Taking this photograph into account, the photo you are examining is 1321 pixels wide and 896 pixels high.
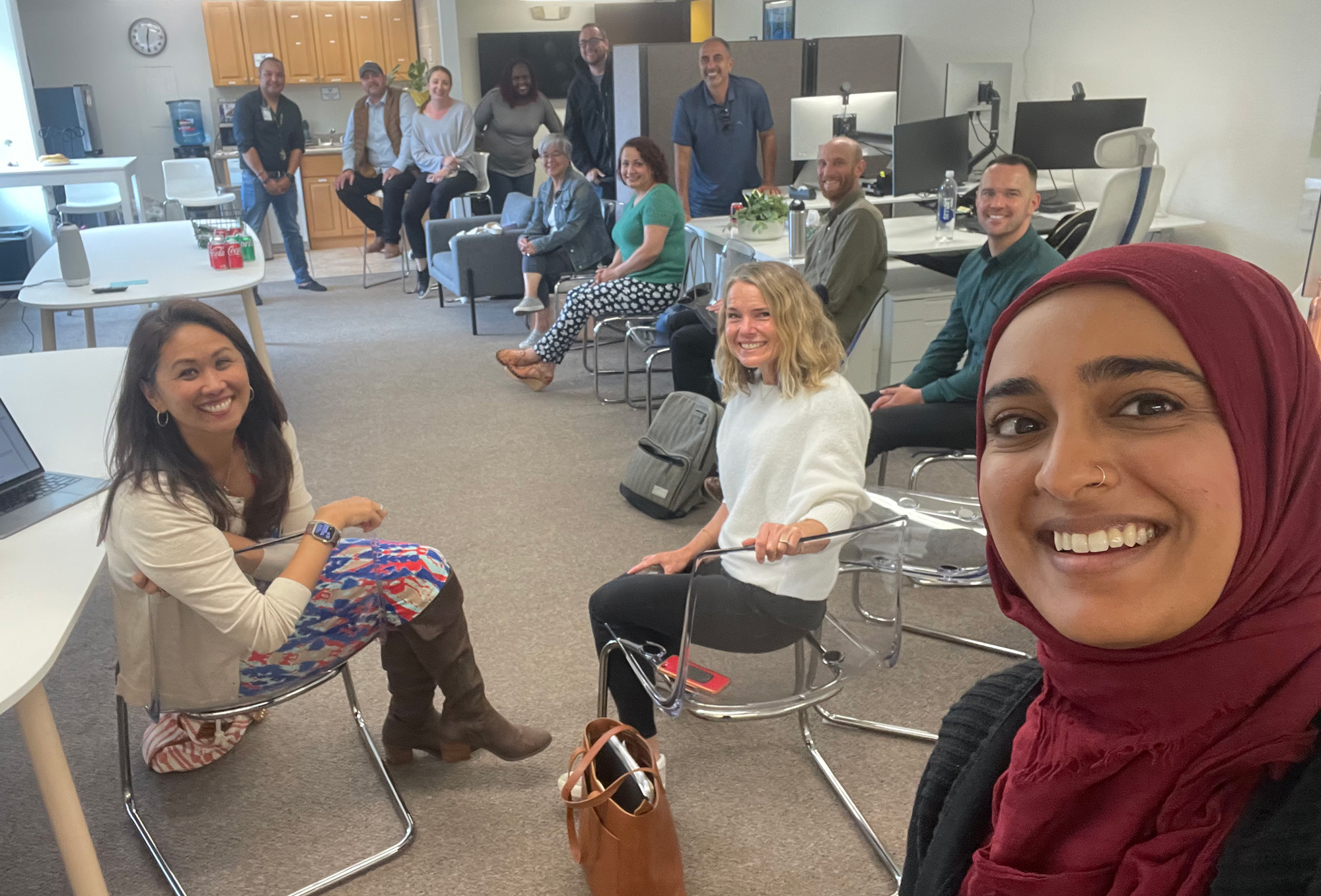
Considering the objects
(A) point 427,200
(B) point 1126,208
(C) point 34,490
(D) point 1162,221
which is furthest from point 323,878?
(A) point 427,200

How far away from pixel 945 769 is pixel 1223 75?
4.38 metres

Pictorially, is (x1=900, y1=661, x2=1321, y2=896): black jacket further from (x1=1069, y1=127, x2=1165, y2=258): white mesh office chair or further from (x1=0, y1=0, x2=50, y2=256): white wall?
(x1=0, y1=0, x2=50, y2=256): white wall

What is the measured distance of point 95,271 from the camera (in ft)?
14.0

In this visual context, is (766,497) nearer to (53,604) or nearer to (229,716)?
(229,716)

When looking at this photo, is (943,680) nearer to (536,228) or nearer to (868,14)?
(536,228)

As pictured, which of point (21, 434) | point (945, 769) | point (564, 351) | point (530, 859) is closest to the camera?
point (945, 769)

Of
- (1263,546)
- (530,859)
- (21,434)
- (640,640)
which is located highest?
(1263,546)

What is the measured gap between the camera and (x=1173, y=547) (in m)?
0.63

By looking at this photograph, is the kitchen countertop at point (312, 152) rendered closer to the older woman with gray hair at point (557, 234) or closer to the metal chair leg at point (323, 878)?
the older woman with gray hair at point (557, 234)

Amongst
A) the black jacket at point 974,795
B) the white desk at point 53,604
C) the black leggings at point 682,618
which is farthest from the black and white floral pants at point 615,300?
the black jacket at point 974,795

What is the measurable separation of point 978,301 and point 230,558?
2.07 m

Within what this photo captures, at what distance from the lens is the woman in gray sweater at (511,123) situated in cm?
703

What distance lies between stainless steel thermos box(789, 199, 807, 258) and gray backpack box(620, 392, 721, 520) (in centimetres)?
88

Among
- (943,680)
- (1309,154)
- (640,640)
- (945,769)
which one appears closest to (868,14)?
(1309,154)
